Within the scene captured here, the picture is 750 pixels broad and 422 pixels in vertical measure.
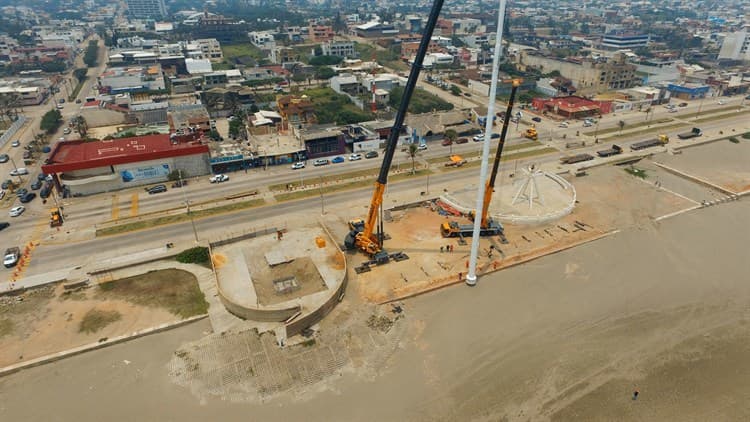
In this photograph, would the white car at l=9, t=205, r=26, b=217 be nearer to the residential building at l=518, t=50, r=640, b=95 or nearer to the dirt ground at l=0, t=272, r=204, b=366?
the dirt ground at l=0, t=272, r=204, b=366

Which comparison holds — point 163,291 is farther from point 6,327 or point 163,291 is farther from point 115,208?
point 115,208

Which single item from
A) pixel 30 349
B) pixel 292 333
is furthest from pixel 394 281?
pixel 30 349

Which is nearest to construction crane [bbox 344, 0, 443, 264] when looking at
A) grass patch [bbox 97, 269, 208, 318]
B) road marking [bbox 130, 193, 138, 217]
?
grass patch [bbox 97, 269, 208, 318]

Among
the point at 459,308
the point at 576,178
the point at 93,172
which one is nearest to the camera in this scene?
the point at 459,308

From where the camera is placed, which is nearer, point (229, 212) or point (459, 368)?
point (459, 368)

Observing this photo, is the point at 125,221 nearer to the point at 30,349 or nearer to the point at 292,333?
the point at 30,349

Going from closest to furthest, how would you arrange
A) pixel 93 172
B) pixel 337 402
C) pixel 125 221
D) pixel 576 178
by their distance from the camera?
1. pixel 337 402
2. pixel 125 221
3. pixel 93 172
4. pixel 576 178

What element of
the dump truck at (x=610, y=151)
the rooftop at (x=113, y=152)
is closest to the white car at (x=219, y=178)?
the rooftop at (x=113, y=152)
